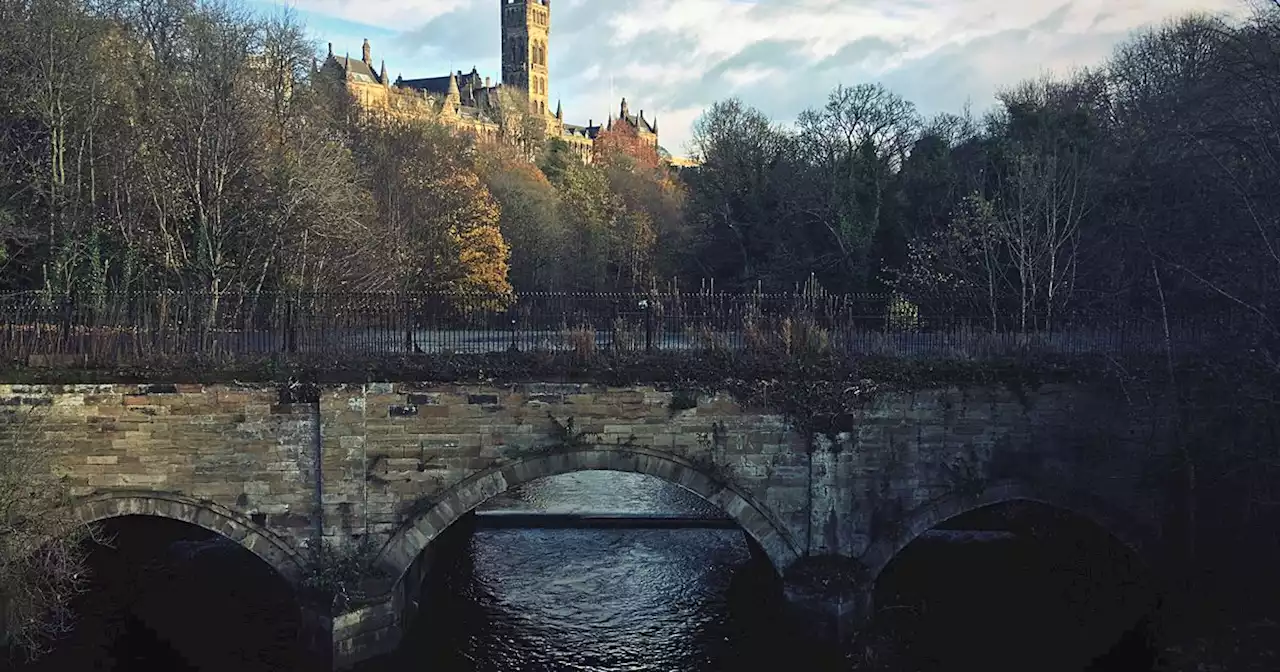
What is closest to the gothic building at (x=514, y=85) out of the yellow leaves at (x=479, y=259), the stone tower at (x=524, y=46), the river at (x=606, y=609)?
the stone tower at (x=524, y=46)

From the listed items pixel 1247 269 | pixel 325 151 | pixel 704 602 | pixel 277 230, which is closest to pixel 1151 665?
pixel 1247 269

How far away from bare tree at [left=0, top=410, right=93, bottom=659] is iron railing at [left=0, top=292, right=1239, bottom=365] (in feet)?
4.31

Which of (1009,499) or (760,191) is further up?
(760,191)

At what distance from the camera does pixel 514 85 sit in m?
102

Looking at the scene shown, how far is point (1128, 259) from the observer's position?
65.2 ft

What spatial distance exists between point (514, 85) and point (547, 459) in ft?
315

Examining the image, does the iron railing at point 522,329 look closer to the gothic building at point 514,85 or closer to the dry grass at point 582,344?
the dry grass at point 582,344

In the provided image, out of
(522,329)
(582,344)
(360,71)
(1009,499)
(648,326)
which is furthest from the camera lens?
(360,71)

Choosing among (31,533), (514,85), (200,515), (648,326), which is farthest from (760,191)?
(514,85)

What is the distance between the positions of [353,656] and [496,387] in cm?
453

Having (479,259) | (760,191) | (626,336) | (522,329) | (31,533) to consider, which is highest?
(760,191)

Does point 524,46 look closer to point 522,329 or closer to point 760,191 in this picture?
point 760,191

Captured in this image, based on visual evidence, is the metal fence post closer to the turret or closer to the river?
the river

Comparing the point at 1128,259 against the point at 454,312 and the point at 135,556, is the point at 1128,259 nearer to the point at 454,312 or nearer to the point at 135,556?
the point at 454,312
